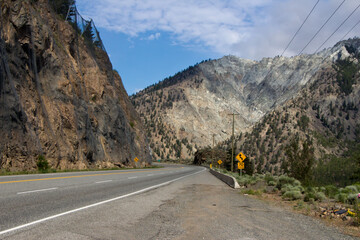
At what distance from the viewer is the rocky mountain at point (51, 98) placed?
81.6ft

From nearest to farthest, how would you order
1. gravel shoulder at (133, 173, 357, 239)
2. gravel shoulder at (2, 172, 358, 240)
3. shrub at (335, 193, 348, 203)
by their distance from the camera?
1. gravel shoulder at (2, 172, 358, 240)
2. gravel shoulder at (133, 173, 357, 239)
3. shrub at (335, 193, 348, 203)

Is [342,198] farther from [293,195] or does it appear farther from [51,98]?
[51,98]

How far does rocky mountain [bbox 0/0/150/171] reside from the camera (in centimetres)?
2486

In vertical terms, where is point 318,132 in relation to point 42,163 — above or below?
above

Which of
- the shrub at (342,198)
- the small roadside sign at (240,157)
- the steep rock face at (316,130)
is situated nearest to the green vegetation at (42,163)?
the small roadside sign at (240,157)

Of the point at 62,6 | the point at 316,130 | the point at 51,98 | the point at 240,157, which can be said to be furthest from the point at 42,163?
the point at 316,130

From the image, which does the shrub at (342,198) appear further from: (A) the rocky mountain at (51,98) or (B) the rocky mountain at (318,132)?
(B) the rocky mountain at (318,132)

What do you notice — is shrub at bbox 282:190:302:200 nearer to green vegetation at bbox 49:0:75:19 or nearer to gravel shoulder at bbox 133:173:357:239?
gravel shoulder at bbox 133:173:357:239

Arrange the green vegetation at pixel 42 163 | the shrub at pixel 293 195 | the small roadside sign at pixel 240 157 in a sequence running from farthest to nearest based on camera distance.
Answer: the small roadside sign at pixel 240 157, the green vegetation at pixel 42 163, the shrub at pixel 293 195

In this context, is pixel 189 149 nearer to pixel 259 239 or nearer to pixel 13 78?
pixel 13 78

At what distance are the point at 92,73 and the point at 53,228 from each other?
145 feet

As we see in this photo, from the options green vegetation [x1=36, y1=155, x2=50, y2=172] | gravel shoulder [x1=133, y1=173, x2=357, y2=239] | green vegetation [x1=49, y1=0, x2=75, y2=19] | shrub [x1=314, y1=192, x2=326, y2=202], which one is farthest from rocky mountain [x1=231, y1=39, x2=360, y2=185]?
gravel shoulder [x1=133, y1=173, x2=357, y2=239]

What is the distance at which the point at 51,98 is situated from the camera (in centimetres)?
3297

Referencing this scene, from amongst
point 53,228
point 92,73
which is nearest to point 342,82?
point 92,73
